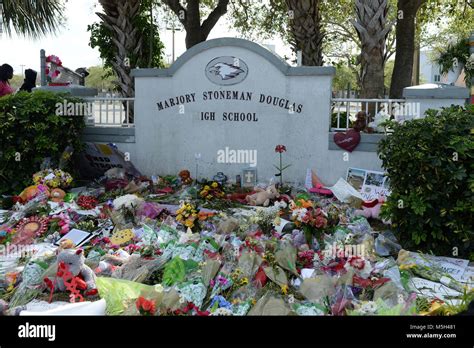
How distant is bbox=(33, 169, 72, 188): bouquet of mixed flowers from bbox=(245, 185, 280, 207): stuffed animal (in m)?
2.75

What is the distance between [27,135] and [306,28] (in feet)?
A: 23.6

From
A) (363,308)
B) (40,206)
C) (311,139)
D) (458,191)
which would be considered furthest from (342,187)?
(40,206)

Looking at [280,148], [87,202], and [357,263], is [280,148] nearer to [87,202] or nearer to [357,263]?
[87,202]

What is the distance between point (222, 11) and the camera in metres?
16.1

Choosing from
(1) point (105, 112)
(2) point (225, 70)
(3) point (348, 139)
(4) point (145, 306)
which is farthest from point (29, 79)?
(4) point (145, 306)

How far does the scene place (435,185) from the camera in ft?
18.0

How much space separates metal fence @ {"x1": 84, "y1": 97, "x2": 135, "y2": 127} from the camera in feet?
30.2

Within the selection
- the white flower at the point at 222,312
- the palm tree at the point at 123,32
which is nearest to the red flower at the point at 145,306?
the white flower at the point at 222,312

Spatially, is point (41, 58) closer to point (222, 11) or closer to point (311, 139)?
point (311, 139)

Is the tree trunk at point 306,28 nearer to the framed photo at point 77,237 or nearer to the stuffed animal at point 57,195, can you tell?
the stuffed animal at point 57,195

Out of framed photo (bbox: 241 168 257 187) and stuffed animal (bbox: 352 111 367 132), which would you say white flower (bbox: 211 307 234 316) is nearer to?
framed photo (bbox: 241 168 257 187)

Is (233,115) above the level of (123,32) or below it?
below

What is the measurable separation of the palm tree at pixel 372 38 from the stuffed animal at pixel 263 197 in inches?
122

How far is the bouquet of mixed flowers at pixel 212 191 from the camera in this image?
744 centimetres
